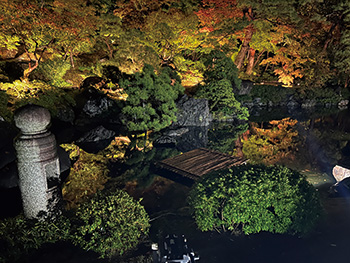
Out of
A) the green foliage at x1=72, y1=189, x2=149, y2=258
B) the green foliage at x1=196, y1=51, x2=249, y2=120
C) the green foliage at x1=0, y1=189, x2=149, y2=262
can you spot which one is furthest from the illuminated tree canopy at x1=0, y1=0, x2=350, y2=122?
the green foliage at x1=72, y1=189, x2=149, y2=258

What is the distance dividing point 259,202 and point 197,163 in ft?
14.4

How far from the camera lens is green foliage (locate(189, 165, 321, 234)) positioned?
519 centimetres

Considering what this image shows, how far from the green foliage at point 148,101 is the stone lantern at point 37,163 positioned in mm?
8992

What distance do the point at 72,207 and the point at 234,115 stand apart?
13.6 metres

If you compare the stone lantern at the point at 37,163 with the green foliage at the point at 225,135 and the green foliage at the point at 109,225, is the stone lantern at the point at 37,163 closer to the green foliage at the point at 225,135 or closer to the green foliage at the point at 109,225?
the green foliage at the point at 109,225

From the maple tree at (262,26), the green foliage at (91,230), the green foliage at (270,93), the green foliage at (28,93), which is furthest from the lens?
the green foliage at (270,93)

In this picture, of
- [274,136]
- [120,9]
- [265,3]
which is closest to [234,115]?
[274,136]

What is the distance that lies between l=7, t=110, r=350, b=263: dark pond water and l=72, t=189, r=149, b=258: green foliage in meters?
0.33

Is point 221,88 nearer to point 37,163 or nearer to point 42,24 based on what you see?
point 42,24

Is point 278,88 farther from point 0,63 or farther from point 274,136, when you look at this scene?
point 0,63

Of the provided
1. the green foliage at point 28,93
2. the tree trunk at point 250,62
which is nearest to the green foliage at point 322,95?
the tree trunk at point 250,62

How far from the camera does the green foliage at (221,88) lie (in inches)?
677

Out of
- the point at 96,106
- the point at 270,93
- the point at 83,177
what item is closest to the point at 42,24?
the point at 96,106

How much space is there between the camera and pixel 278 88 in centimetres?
2348
